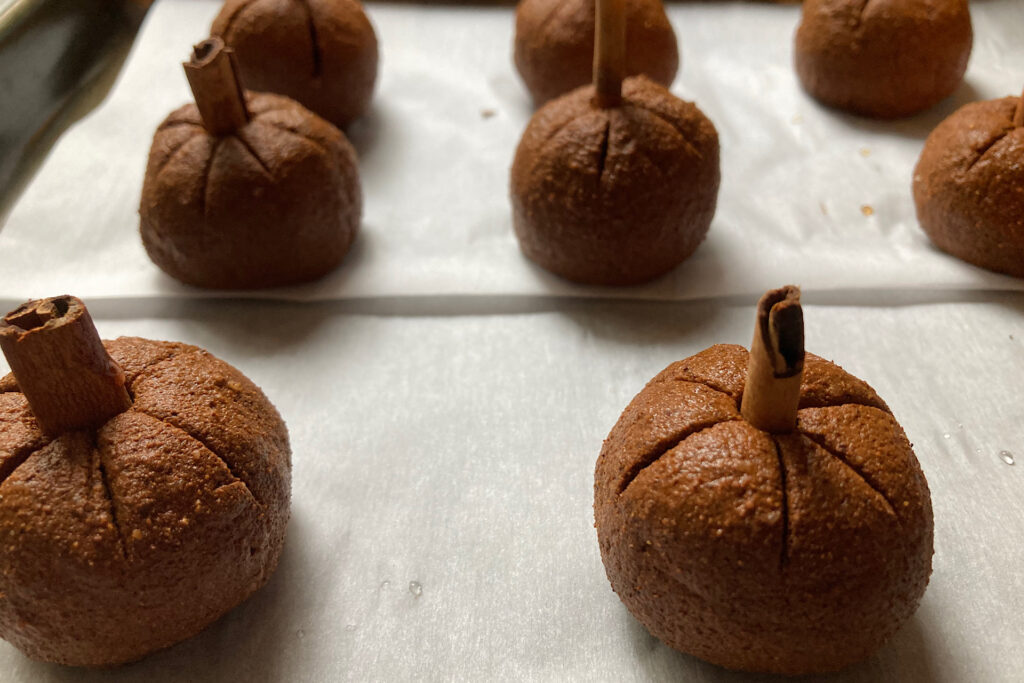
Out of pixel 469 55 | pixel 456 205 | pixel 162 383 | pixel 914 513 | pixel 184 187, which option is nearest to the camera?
pixel 914 513

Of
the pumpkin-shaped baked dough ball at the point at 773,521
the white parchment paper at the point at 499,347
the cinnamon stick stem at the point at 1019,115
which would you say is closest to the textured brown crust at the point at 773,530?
the pumpkin-shaped baked dough ball at the point at 773,521

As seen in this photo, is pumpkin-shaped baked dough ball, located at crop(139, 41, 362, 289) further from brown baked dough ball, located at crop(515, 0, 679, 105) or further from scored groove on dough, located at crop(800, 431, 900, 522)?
scored groove on dough, located at crop(800, 431, 900, 522)

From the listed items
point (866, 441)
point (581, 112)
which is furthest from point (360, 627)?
point (581, 112)

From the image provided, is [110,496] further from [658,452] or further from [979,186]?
[979,186]

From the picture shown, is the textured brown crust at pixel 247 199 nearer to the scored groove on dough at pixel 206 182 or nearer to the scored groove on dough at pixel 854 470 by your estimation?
A: the scored groove on dough at pixel 206 182

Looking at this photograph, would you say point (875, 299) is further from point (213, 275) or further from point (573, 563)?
point (213, 275)

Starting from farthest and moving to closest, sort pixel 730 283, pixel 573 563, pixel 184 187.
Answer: pixel 730 283 < pixel 184 187 < pixel 573 563
